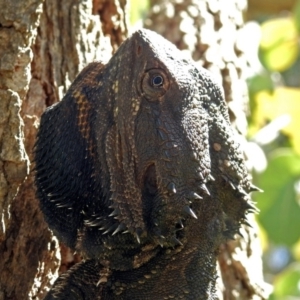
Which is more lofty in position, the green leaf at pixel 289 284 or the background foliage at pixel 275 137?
the background foliage at pixel 275 137

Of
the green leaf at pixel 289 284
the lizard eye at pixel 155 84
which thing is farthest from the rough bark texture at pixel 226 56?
the lizard eye at pixel 155 84

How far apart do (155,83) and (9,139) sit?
1.83 ft

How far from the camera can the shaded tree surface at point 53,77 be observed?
2.62 metres

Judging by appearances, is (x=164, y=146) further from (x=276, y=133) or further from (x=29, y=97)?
(x=276, y=133)

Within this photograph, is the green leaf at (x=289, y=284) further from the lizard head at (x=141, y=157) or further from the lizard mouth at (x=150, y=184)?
the lizard mouth at (x=150, y=184)

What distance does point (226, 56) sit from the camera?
3947mm

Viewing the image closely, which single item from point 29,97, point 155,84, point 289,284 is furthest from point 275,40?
point 155,84

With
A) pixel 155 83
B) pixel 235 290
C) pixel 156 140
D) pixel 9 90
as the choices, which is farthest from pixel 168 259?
pixel 235 290

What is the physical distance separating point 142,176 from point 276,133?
236cm

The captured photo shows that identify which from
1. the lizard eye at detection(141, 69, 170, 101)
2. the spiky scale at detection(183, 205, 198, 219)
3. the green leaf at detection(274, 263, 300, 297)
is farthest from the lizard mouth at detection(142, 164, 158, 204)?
the green leaf at detection(274, 263, 300, 297)

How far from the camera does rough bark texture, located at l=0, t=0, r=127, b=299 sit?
2.61 m

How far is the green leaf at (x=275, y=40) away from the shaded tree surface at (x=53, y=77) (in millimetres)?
755

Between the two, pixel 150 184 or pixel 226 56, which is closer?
pixel 150 184

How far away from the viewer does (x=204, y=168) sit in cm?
242
